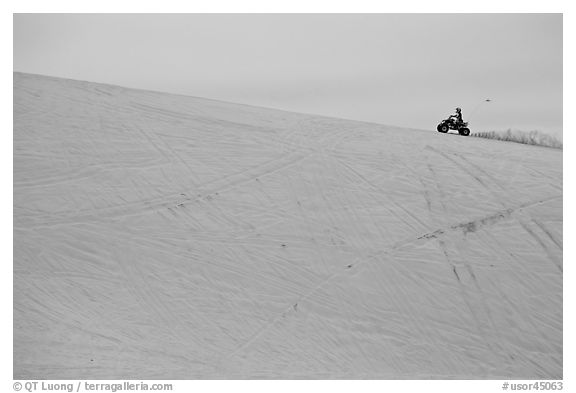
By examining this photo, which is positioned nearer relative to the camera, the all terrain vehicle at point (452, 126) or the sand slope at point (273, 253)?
the sand slope at point (273, 253)

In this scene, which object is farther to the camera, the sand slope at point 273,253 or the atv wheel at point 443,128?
the atv wheel at point 443,128

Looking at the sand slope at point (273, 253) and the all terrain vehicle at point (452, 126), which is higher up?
the all terrain vehicle at point (452, 126)

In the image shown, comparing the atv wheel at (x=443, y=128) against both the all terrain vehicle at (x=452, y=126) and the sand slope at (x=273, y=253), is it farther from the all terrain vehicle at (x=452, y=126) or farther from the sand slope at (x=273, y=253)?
the sand slope at (x=273, y=253)

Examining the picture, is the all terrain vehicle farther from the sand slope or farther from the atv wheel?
the sand slope

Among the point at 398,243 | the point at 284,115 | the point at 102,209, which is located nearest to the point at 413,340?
the point at 398,243

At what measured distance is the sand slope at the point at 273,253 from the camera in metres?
11.4

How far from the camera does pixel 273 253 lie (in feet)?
42.7

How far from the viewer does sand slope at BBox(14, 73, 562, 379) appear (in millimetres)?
11406

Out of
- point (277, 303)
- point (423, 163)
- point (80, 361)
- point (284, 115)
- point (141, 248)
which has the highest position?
point (284, 115)

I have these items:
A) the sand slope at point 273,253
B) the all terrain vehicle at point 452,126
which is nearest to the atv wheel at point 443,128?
the all terrain vehicle at point 452,126

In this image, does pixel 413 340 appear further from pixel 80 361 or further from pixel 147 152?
pixel 147 152

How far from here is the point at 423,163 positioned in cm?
1574

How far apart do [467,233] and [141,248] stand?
588 cm

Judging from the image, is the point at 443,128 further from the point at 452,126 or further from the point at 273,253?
the point at 273,253
